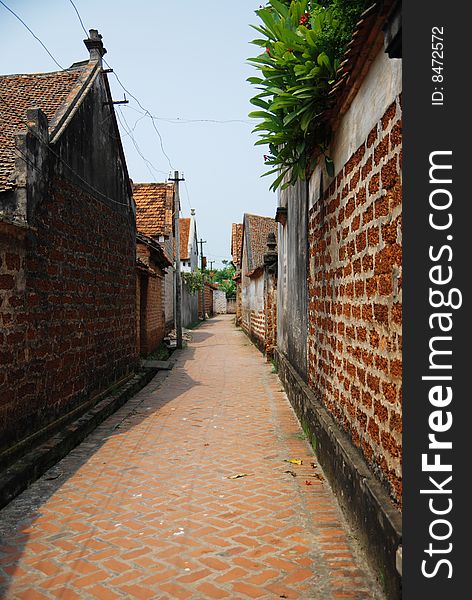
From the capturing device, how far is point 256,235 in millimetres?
30031

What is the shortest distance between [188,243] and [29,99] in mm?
34167

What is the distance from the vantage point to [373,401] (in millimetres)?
3953

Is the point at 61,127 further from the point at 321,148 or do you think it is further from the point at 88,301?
the point at 321,148

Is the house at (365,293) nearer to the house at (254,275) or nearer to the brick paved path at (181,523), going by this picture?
the brick paved path at (181,523)

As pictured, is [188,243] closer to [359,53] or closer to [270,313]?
[270,313]

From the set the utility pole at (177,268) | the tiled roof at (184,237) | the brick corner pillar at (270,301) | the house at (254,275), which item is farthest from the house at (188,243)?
the brick corner pillar at (270,301)

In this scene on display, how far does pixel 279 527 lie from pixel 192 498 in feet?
3.30

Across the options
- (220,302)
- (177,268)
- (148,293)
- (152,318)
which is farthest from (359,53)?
(220,302)

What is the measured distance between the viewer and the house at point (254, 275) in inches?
766

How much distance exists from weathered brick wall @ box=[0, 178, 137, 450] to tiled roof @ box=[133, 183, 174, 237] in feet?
34.8

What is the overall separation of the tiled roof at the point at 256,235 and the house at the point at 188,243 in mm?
9856

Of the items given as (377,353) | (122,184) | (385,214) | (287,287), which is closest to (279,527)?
(377,353)

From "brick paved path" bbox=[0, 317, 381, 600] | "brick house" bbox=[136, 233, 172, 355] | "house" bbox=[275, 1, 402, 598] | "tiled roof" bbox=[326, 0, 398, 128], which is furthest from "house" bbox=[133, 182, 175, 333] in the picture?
"tiled roof" bbox=[326, 0, 398, 128]

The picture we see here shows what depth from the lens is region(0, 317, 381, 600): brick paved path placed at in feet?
11.6
